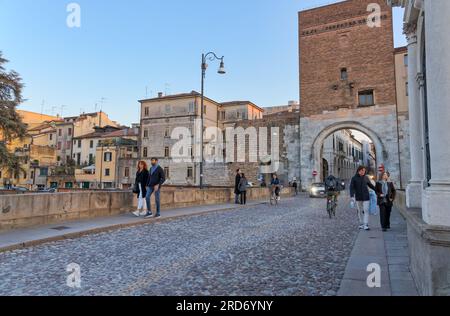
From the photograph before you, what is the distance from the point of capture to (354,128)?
109ft

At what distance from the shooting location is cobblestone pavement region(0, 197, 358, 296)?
4004 millimetres

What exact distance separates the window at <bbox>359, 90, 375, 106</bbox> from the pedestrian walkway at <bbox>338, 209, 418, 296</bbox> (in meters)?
27.5

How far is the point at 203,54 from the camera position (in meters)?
19.2

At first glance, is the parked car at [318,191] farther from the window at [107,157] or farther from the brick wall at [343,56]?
the window at [107,157]

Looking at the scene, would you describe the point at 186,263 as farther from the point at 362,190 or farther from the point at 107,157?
the point at 107,157

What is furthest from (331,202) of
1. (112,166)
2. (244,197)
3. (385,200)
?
(112,166)

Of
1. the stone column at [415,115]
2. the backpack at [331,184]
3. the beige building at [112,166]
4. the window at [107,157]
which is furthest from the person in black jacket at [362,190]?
the window at [107,157]

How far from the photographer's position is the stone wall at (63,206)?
7.73 meters

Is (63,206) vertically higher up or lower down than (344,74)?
lower down

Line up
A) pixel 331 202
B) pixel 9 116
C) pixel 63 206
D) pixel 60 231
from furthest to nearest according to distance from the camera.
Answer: pixel 9 116, pixel 331 202, pixel 63 206, pixel 60 231

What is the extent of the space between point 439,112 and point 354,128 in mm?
31433

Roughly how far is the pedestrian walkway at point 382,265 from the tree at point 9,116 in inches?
923

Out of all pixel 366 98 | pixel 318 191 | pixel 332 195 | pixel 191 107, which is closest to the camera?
pixel 332 195

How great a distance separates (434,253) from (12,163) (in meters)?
25.9
